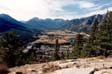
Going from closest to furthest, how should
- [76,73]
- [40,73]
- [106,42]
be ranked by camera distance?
[76,73] < [40,73] < [106,42]

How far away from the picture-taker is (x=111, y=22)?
71000 mm

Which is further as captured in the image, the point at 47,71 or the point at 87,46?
the point at 87,46

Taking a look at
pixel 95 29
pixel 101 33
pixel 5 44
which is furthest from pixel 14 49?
pixel 95 29

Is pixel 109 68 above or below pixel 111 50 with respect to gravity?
above

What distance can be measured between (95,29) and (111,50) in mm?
21687

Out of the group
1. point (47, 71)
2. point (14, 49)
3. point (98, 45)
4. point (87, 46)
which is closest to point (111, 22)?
point (98, 45)

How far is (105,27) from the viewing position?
235 ft

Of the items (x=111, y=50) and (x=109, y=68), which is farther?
(x=111, y=50)

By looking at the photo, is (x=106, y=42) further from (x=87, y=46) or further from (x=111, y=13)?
(x=87, y=46)

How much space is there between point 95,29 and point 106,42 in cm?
2364

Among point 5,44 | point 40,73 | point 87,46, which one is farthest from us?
point 87,46

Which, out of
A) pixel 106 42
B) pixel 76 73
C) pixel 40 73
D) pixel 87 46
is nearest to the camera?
pixel 76 73

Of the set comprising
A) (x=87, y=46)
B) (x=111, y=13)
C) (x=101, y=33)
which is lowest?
(x=87, y=46)

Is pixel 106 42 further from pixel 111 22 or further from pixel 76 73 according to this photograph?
pixel 76 73
